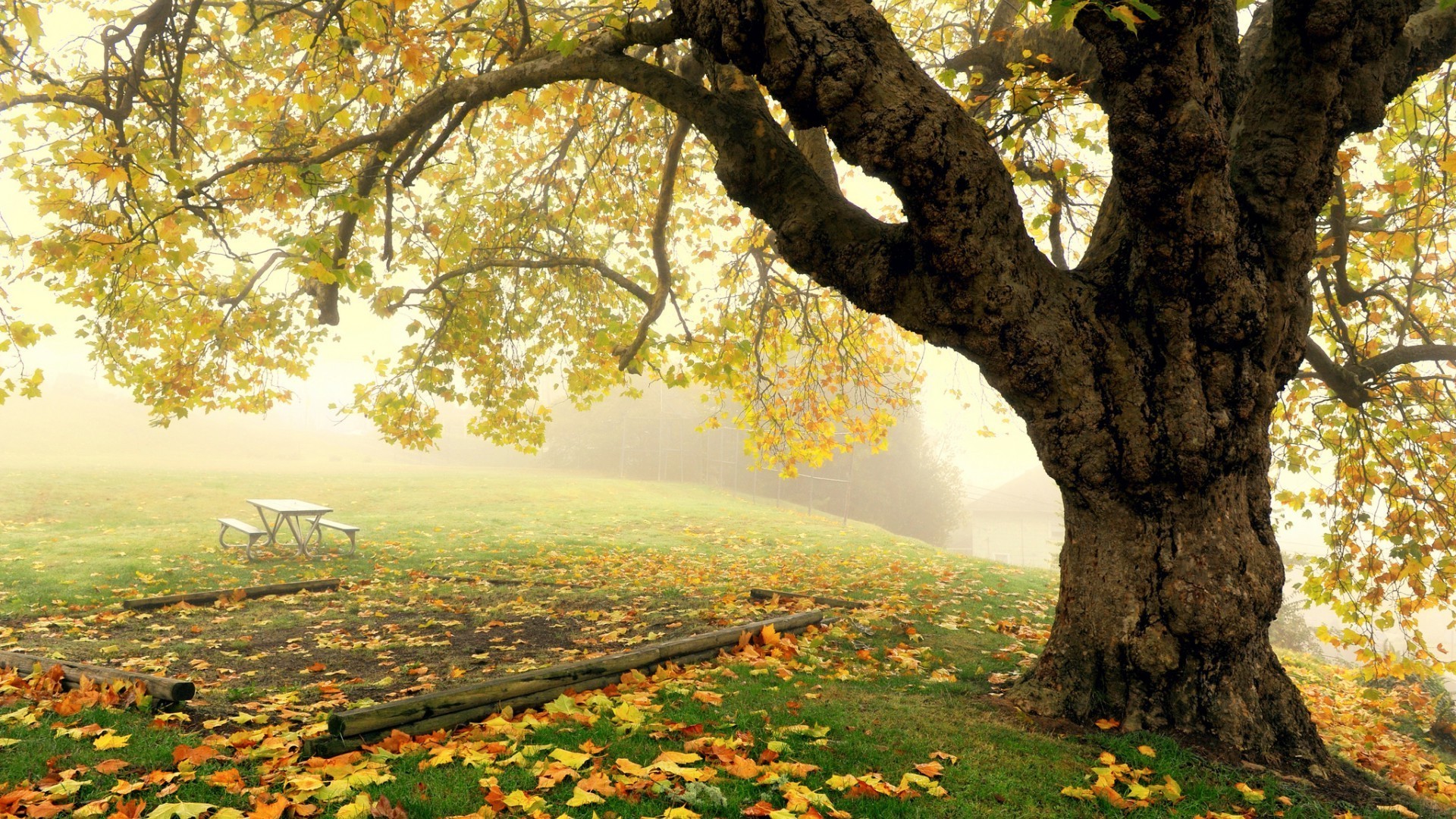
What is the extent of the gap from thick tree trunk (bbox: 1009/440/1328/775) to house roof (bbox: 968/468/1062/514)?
57.1 m

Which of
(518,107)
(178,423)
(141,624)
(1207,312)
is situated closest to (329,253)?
(518,107)

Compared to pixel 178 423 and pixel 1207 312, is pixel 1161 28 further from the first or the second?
pixel 178 423

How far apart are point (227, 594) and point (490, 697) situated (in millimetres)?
6274

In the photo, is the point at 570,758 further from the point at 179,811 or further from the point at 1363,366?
the point at 1363,366

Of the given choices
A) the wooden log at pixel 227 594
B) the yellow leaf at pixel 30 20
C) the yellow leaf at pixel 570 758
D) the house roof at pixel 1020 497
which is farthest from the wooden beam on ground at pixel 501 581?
the house roof at pixel 1020 497

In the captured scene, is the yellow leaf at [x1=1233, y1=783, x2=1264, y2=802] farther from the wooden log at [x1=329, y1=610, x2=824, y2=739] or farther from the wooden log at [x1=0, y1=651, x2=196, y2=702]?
the wooden log at [x1=0, y1=651, x2=196, y2=702]

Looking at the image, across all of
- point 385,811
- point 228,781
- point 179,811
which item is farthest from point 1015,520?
point 179,811

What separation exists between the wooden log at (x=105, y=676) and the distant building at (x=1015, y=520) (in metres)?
58.4

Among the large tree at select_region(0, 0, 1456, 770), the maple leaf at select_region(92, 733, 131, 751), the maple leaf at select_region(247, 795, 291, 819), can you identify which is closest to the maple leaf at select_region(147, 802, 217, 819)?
the maple leaf at select_region(247, 795, 291, 819)

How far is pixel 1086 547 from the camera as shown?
4.98 m

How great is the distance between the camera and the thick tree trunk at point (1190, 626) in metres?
4.48

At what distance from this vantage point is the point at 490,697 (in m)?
4.36

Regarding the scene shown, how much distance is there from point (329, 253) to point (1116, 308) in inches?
243

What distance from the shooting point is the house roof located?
60.2 metres
